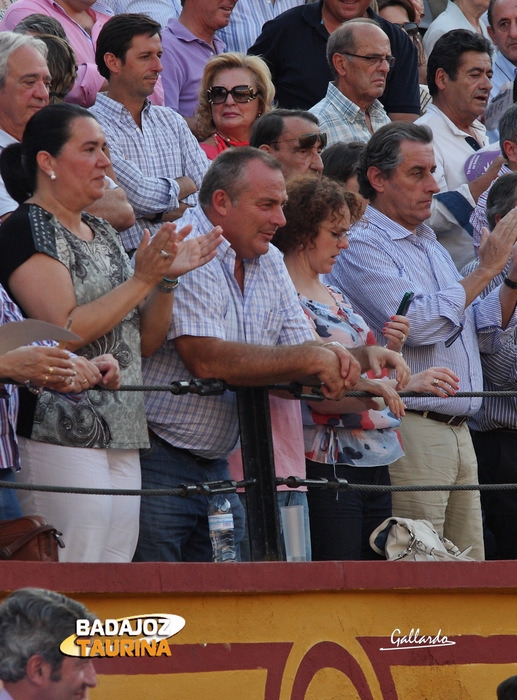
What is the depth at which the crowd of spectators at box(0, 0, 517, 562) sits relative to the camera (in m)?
4.39

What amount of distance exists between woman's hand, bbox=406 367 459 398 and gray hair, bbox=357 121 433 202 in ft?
4.56

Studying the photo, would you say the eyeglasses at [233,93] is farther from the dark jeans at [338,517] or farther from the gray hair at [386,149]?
the dark jeans at [338,517]

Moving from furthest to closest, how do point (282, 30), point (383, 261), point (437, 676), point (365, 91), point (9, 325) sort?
point (282, 30) < point (365, 91) < point (383, 261) < point (437, 676) < point (9, 325)

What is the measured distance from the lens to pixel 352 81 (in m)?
7.54

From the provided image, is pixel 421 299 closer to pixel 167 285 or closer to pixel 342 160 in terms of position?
pixel 342 160

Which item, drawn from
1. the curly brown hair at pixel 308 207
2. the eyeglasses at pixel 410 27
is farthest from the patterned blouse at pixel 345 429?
the eyeglasses at pixel 410 27

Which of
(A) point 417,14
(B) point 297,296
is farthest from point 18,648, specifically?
(A) point 417,14

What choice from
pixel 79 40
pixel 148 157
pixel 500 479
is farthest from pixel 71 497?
pixel 79 40

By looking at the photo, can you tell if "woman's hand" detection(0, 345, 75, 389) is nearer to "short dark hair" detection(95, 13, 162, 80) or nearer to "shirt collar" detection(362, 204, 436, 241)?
"shirt collar" detection(362, 204, 436, 241)

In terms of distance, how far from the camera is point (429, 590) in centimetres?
467

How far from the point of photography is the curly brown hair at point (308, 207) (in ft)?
18.1

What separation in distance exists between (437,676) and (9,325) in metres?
2.00

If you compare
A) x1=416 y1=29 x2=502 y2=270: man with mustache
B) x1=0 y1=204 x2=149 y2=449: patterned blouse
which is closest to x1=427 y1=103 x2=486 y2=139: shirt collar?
x1=416 y1=29 x2=502 y2=270: man with mustache

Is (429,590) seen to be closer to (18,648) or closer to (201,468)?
(201,468)
